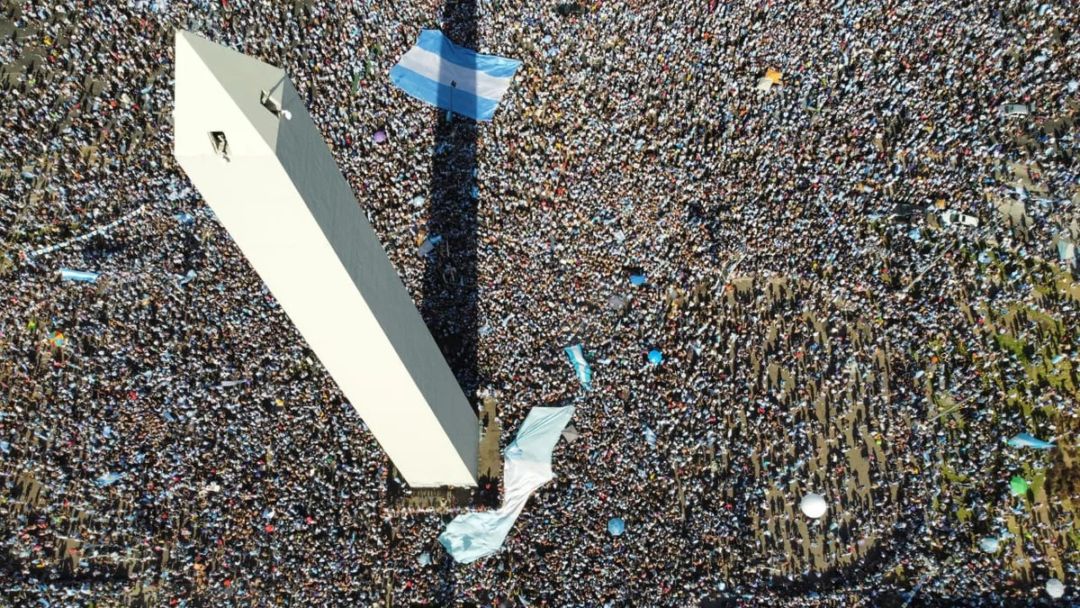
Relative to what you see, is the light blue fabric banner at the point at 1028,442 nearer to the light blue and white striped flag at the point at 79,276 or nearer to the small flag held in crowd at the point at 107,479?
the small flag held in crowd at the point at 107,479

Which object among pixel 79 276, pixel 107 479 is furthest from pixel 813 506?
pixel 79 276

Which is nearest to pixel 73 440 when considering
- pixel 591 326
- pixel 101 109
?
pixel 101 109

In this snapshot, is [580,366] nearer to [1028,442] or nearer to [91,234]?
[1028,442]

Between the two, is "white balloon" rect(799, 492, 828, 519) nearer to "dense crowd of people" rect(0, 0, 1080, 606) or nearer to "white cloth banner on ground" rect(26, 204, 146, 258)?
"dense crowd of people" rect(0, 0, 1080, 606)

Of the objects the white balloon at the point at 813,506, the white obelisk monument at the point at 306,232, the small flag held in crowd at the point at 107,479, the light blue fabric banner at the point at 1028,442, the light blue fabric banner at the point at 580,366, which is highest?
the white obelisk monument at the point at 306,232

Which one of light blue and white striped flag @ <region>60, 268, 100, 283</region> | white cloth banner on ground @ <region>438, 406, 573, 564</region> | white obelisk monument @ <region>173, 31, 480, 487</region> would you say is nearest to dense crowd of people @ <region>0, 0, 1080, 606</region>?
light blue and white striped flag @ <region>60, 268, 100, 283</region>

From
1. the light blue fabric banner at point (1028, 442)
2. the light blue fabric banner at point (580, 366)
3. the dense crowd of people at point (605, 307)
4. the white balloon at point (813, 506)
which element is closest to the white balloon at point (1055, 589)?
the dense crowd of people at point (605, 307)
